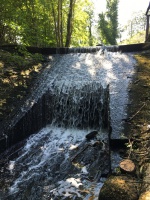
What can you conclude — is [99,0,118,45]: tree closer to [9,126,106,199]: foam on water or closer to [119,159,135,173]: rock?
[9,126,106,199]: foam on water

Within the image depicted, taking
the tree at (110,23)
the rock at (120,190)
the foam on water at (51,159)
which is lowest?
the foam on water at (51,159)

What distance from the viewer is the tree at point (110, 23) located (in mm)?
30125

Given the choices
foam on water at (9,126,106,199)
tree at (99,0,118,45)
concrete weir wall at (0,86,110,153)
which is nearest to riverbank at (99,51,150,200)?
foam on water at (9,126,106,199)

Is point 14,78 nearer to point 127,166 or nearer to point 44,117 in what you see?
point 44,117

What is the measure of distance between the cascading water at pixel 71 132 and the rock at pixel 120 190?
91cm

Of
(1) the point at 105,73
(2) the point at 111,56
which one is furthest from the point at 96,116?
(2) the point at 111,56

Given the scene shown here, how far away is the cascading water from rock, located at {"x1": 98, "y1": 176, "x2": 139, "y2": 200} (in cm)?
91

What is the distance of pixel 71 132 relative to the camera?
293 inches

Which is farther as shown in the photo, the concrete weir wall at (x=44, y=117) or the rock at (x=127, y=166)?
the concrete weir wall at (x=44, y=117)

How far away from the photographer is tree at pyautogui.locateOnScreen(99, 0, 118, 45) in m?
30.1

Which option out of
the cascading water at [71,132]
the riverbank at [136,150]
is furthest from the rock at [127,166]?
the cascading water at [71,132]

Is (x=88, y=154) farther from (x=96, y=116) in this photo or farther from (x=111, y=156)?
(x=96, y=116)

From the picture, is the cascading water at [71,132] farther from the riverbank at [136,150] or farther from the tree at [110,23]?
the tree at [110,23]

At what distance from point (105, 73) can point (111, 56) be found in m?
3.35
